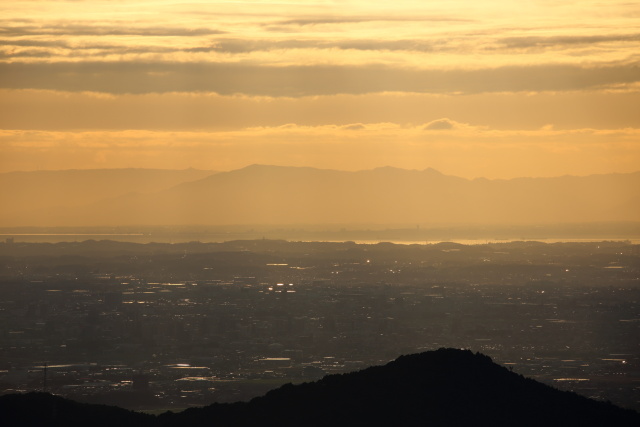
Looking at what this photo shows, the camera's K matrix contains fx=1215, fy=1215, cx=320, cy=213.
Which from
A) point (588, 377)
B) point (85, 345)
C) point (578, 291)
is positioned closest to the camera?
point (588, 377)

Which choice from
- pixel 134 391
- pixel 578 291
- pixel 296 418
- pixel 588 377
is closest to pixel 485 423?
pixel 296 418

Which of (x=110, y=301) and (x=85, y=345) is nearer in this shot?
(x=85, y=345)

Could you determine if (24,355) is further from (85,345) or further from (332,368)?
(332,368)

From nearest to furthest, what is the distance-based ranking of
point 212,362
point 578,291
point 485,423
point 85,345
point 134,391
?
point 485,423 < point 134,391 < point 212,362 < point 85,345 < point 578,291

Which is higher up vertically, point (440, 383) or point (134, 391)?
point (440, 383)

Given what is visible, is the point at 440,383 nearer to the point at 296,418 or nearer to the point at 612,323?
the point at 296,418

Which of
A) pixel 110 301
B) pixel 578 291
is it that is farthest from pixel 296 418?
pixel 578 291
